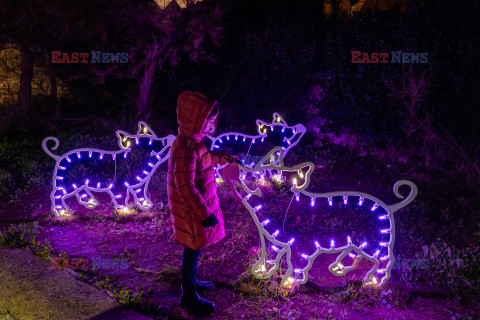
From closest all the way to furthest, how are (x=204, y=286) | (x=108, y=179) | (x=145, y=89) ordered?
(x=204, y=286) → (x=108, y=179) → (x=145, y=89)

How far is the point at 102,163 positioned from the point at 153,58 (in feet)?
10.4

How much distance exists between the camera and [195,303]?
3.30 metres

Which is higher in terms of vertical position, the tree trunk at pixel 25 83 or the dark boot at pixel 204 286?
the tree trunk at pixel 25 83

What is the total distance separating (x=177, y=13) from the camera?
27.5ft

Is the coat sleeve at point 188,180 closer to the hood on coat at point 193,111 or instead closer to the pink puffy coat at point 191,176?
the pink puffy coat at point 191,176

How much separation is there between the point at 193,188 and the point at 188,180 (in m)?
0.08

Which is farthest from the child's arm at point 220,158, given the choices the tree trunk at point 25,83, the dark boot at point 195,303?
the tree trunk at point 25,83

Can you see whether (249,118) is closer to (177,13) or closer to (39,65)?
(177,13)

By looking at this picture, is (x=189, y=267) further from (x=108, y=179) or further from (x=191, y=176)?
(x=108, y=179)

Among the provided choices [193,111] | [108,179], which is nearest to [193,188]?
[193,111]

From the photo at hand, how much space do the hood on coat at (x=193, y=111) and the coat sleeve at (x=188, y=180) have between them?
0.16 metres

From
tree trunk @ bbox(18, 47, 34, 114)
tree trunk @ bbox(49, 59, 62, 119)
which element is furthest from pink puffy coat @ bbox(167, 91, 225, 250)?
tree trunk @ bbox(18, 47, 34, 114)

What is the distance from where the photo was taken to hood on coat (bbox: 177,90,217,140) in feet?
9.95

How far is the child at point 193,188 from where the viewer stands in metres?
3.02
